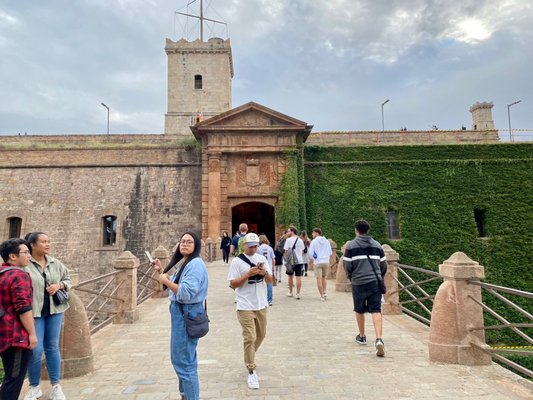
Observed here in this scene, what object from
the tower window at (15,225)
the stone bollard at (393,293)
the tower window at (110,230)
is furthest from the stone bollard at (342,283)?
the tower window at (15,225)

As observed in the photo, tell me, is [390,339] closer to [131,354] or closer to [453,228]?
[131,354]

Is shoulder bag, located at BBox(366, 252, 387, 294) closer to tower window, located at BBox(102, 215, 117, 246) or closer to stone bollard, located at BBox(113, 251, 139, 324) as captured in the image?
stone bollard, located at BBox(113, 251, 139, 324)

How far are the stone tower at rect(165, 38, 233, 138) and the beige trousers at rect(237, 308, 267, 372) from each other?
104 feet

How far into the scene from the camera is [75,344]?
550cm

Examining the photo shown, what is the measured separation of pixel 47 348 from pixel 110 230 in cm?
1795

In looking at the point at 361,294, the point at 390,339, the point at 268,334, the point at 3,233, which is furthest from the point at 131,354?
the point at 3,233

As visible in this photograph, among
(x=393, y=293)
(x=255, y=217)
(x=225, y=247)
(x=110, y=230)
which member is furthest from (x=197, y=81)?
(x=393, y=293)

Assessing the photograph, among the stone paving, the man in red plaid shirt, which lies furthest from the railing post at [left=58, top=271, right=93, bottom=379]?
the man in red plaid shirt

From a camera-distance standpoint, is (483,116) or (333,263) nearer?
(333,263)

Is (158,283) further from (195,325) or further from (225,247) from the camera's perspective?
(195,325)

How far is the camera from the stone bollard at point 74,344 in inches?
212

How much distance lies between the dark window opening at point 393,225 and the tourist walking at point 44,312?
1955cm

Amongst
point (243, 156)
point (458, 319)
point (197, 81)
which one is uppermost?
point (197, 81)

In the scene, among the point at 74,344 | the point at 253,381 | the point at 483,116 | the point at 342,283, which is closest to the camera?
the point at 253,381
